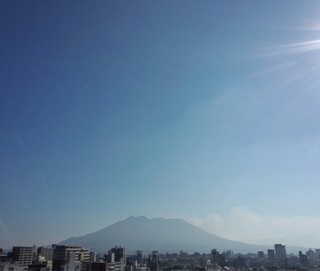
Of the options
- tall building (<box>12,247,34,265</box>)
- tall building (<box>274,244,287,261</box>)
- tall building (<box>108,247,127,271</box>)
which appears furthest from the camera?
tall building (<box>274,244,287,261</box>)

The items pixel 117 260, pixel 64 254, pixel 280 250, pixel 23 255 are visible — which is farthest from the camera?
pixel 280 250

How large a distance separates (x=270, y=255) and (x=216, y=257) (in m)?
22.0

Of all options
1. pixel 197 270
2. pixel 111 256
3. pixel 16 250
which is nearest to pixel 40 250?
pixel 16 250

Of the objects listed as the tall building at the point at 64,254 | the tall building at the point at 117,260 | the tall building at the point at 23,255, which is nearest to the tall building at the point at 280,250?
the tall building at the point at 117,260

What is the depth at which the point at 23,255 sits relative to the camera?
141 feet

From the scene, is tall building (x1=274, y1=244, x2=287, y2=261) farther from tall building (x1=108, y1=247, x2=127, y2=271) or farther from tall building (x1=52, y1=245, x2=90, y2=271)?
tall building (x1=52, y1=245, x2=90, y2=271)

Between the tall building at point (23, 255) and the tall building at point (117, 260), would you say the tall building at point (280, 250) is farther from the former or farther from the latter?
the tall building at point (23, 255)

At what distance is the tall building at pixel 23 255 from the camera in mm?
42094

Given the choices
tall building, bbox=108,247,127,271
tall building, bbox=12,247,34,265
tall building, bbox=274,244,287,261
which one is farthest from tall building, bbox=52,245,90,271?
tall building, bbox=274,244,287,261

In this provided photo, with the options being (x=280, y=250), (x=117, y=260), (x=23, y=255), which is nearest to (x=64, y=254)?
(x=23, y=255)

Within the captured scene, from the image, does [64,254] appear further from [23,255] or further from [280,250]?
[280,250]

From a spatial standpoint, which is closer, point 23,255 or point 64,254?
point 64,254

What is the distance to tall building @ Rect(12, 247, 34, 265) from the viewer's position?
4209 centimetres

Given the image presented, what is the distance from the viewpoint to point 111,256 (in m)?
45.5
